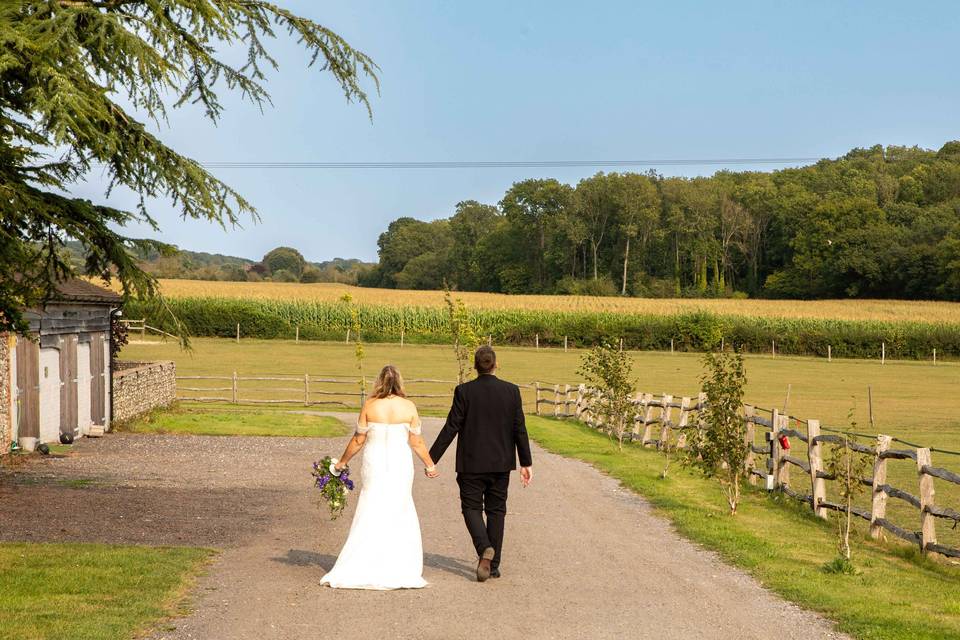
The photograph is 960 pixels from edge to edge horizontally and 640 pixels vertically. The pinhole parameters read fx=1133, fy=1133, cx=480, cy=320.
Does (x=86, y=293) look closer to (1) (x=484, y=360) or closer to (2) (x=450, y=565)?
(2) (x=450, y=565)

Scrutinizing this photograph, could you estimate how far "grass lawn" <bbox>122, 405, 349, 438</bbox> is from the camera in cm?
2562

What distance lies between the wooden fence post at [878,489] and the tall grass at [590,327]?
55349 millimetres

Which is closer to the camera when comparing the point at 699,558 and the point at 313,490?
the point at 699,558

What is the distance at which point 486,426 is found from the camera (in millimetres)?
9000

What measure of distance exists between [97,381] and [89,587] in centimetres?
1613

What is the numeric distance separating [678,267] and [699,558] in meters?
108

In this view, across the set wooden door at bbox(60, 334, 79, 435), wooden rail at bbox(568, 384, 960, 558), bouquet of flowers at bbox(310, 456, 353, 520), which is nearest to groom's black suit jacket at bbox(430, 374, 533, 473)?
bouquet of flowers at bbox(310, 456, 353, 520)

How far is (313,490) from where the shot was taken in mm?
15648

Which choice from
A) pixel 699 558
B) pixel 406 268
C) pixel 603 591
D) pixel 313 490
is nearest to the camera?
pixel 603 591

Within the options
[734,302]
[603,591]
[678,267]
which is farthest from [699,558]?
[678,267]

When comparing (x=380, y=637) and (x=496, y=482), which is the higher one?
(x=496, y=482)

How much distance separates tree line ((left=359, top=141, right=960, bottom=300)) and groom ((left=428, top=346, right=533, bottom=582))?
9769cm

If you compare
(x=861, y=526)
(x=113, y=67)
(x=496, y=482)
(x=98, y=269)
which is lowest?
(x=861, y=526)

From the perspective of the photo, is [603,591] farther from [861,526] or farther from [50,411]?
[50,411]
